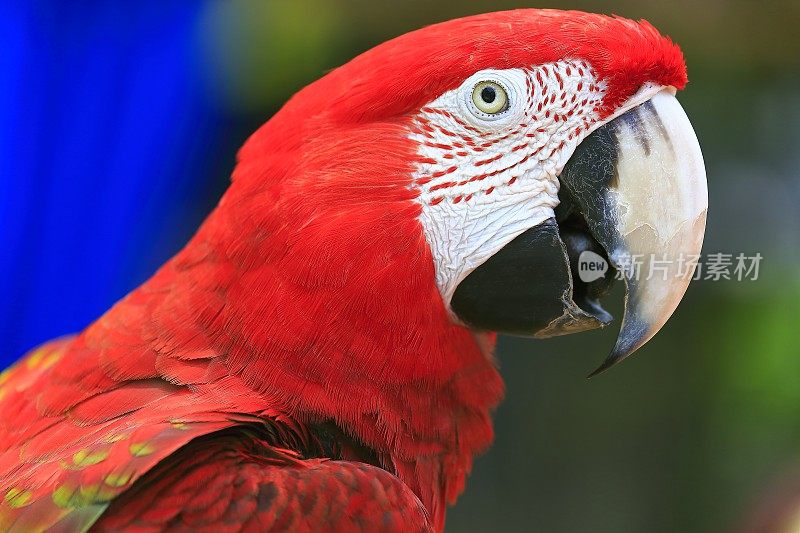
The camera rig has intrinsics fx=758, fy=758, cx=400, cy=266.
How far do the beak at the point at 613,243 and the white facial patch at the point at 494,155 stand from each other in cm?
2

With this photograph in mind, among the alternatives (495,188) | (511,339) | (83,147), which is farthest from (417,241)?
(511,339)

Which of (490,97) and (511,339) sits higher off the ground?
(490,97)

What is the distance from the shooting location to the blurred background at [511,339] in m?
1.54

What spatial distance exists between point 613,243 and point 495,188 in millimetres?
137

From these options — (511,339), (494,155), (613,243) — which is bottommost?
(511,339)

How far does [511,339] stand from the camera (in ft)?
6.95

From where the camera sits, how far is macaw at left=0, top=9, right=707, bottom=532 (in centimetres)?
79

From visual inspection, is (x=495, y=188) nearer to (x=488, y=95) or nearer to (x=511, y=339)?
(x=488, y=95)

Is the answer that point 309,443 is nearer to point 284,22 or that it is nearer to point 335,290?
point 335,290

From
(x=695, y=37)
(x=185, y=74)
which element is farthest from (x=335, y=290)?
(x=695, y=37)

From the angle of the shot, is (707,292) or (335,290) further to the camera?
(707,292)

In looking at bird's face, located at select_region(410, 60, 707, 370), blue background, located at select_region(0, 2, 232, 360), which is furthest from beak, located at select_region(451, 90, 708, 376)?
blue background, located at select_region(0, 2, 232, 360)

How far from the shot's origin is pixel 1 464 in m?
0.79

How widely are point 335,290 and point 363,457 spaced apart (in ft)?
0.61
